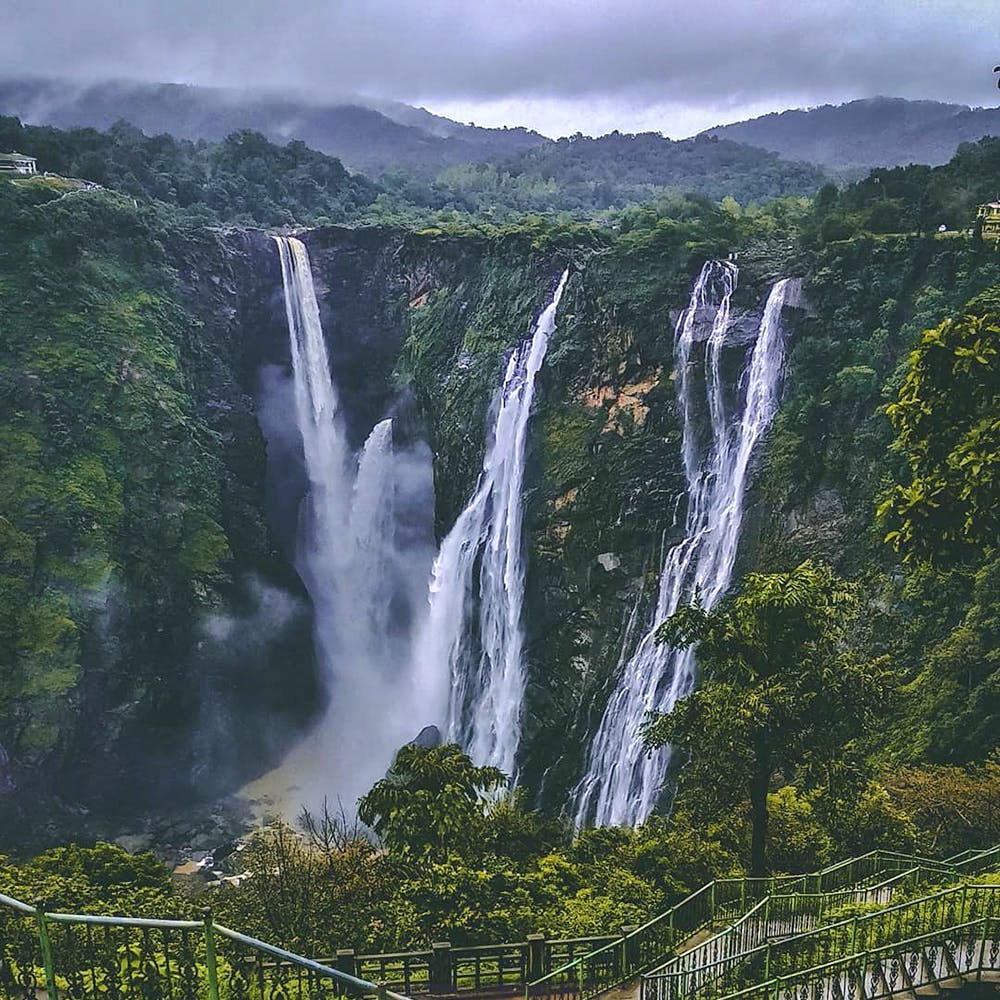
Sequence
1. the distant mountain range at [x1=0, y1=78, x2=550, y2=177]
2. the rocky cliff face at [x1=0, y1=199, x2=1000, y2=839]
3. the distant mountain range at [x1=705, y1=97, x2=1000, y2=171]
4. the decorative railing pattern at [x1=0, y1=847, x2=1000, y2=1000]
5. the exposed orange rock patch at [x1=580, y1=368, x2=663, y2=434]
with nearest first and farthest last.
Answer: the decorative railing pattern at [x1=0, y1=847, x2=1000, y2=1000] → the rocky cliff face at [x1=0, y1=199, x2=1000, y2=839] → the exposed orange rock patch at [x1=580, y1=368, x2=663, y2=434] → the distant mountain range at [x1=705, y1=97, x2=1000, y2=171] → the distant mountain range at [x1=0, y1=78, x2=550, y2=177]

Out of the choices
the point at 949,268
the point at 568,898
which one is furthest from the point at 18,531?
the point at 949,268

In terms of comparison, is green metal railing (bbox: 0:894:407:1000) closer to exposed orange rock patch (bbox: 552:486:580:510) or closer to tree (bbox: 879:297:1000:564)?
tree (bbox: 879:297:1000:564)

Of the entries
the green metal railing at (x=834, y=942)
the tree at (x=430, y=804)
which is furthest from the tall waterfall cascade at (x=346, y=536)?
the green metal railing at (x=834, y=942)

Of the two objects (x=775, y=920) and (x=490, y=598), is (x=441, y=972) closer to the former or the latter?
(x=775, y=920)

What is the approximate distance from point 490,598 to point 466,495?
4.43 metres

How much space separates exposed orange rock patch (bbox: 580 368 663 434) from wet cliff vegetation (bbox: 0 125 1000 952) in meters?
0.10

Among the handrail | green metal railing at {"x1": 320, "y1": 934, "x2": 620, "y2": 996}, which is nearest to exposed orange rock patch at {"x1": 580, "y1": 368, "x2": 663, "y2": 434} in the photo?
the handrail

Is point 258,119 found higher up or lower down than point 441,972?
higher up

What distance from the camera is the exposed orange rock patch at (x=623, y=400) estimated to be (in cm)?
2877

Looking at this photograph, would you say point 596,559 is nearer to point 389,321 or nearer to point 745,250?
point 745,250

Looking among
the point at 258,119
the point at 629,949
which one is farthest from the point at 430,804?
the point at 258,119

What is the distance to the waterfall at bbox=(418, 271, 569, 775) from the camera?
29750 millimetres

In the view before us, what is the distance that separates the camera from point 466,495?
33.8m

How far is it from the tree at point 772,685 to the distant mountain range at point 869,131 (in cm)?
10220
